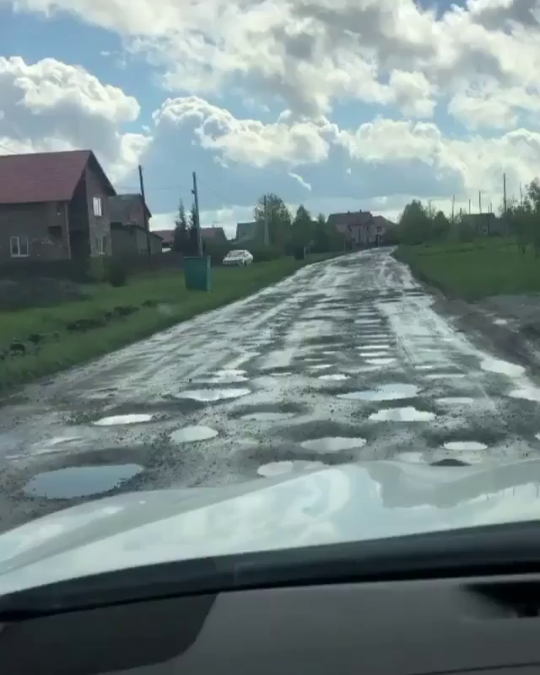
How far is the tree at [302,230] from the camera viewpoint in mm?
117250

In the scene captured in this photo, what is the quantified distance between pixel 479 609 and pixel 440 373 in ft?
33.9

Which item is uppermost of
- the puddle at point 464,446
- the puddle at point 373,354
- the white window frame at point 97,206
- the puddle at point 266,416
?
the white window frame at point 97,206

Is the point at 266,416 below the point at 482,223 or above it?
below

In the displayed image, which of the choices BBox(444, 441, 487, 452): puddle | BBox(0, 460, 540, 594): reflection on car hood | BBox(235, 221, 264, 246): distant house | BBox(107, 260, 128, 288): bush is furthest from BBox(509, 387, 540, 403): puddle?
BBox(235, 221, 264, 246): distant house

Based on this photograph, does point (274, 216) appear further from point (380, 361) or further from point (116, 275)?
point (380, 361)

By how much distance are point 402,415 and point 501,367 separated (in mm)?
3920

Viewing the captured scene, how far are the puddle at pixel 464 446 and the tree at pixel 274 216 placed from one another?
11397 cm

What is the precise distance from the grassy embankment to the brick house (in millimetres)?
15202

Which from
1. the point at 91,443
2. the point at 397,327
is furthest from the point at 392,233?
the point at 91,443

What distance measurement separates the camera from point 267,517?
3.03 metres

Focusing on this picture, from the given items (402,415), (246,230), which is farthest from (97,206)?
(246,230)

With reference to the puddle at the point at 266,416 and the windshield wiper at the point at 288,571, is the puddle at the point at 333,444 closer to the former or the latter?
the puddle at the point at 266,416

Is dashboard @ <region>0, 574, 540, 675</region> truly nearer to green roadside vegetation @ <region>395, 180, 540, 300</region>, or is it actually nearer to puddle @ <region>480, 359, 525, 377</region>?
puddle @ <region>480, 359, 525, 377</region>

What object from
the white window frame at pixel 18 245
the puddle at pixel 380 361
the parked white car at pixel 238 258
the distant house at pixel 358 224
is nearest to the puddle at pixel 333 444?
the puddle at pixel 380 361
